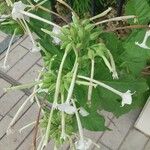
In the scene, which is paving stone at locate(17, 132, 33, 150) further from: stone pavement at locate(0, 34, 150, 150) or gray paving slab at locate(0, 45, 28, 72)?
gray paving slab at locate(0, 45, 28, 72)

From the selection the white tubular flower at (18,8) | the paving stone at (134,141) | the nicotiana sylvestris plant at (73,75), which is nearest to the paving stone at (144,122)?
the paving stone at (134,141)

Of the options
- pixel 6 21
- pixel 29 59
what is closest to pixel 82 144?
pixel 6 21

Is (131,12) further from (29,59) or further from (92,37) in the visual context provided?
(29,59)

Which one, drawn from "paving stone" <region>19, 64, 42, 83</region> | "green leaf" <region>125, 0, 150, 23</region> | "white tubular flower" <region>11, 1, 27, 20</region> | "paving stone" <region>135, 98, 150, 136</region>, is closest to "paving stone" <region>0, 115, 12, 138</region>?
"paving stone" <region>19, 64, 42, 83</region>

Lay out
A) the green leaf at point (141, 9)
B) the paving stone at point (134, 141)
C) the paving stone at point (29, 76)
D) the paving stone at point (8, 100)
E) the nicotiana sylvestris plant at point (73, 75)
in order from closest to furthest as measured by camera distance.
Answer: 1. the nicotiana sylvestris plant at point (73, 75)
2. the green leaf at point (141, 9)
3. the paving stone at point (134, 141)
4. the paving stone at point (8, 100)
5. the paving stone at point (29, 76)

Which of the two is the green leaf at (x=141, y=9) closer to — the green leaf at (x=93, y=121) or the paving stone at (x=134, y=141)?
the green leaf at (x=93, y=121)

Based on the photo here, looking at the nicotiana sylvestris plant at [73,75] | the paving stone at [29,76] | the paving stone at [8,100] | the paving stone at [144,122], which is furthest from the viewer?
the paving stone at [29,76]
